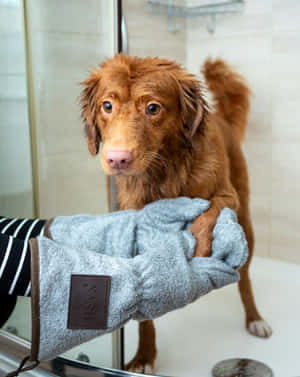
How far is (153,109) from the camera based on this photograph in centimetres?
83

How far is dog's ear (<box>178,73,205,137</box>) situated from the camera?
2.88 ft

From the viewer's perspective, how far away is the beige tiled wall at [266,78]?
1754 mm

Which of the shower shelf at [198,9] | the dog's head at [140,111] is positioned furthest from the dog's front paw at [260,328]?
the shower shelf at [198,9]

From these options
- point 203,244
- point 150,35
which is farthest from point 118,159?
point 150,35

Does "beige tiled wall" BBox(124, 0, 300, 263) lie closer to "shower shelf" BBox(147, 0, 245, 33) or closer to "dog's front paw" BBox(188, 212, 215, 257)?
"shower shelf" BBox(147, 0, 245, 33)

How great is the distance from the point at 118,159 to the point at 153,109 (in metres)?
0.13

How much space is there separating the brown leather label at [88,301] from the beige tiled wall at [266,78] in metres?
1.19

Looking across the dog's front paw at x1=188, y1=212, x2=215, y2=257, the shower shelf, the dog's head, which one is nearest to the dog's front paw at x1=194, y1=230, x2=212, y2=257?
the dog's front paw at x1=188, y1=212, x2=215, y2=257

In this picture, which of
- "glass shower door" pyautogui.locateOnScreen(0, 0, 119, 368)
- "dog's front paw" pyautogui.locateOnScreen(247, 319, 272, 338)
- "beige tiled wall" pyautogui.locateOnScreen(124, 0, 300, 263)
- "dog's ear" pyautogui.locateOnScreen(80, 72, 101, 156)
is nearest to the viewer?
"dog's ear" pyautogui.locateOnScreen(80, 72, 101, 156)

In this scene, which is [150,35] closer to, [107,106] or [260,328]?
[107,106]

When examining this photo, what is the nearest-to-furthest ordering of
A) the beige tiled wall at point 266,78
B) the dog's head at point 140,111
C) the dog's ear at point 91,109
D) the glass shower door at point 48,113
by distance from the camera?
the dog's head at point 140,111
the dog's ear at point 91,109
the glass shower door at point 48,113
the beige tiled wall at point 266,78

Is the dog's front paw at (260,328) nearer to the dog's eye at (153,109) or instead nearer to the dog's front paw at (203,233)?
the dog's front paw at (203,233)

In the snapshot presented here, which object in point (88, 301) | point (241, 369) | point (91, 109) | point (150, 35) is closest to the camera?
point (88, 301)

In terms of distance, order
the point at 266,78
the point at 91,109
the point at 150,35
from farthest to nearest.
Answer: the point at 266,78 → the point at 150,35 → the point at 91,109
